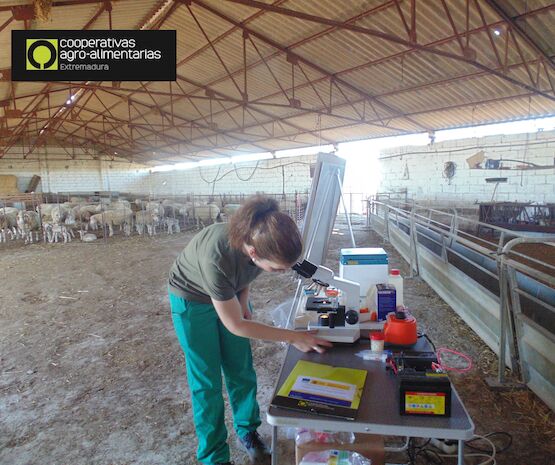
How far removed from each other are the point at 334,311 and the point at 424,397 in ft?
2.11

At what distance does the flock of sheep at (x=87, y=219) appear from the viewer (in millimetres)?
12133

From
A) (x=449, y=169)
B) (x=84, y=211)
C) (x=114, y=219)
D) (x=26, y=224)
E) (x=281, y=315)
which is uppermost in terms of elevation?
(x=449, y=169)

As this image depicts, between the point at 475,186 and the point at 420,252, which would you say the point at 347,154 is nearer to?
the point at 475,186

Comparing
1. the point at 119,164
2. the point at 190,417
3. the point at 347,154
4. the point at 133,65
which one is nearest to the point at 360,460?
the point at 190,417

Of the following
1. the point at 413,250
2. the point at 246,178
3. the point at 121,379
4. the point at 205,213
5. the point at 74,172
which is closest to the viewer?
the point at 121,379

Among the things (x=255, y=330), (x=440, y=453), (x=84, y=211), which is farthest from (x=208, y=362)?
(x=84, y=211)

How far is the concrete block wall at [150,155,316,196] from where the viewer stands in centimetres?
1969

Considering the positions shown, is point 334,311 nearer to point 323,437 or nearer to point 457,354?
point 323,437

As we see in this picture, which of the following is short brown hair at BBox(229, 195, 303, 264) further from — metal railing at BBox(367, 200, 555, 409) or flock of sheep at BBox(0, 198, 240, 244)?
flock of sheep at BBox(0, 198, 240, 244)

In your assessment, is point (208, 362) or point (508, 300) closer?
point (208, 362)

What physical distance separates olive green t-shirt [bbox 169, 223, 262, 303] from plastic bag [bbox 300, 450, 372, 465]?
0.74 metres

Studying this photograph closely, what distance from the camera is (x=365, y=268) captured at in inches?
85.2

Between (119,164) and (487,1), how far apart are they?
88.8ft

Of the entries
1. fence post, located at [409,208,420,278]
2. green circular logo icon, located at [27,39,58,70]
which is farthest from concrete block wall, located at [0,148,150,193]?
fence post, located at [409,208,420,278]
